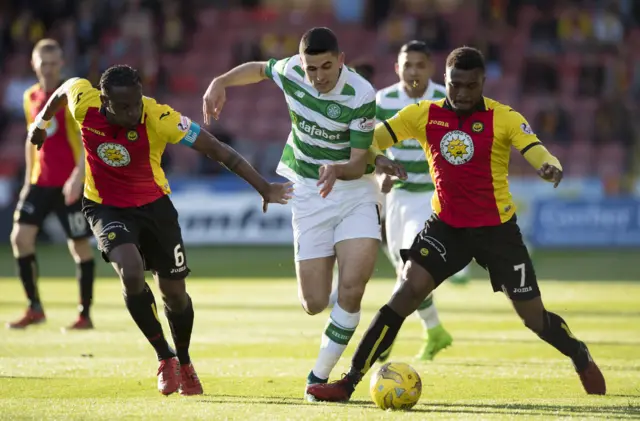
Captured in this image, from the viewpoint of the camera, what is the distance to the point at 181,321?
806cm

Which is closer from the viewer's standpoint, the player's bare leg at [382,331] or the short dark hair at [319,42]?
the player's bare leg at [382,331]

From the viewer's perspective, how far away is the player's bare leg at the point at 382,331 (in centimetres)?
751

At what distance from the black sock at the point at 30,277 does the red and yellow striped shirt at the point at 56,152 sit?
2.67 feet

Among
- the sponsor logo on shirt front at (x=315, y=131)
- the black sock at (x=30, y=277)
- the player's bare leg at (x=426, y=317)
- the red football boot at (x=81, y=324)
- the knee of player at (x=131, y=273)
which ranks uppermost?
the sponsor logo on shirt front at (x=315, y=131)

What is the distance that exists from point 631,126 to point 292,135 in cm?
1745

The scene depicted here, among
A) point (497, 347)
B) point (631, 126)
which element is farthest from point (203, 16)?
point (497, 347)

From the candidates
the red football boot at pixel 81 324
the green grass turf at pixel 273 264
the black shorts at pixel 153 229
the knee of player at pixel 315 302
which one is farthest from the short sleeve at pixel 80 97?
the green grass turf at pixel 273 264

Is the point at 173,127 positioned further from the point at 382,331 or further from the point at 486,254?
the point at 486,254

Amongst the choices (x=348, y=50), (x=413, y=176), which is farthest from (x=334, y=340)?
(x=348, y=50)

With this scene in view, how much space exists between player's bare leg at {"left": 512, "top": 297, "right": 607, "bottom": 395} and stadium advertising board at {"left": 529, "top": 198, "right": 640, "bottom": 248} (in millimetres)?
14441

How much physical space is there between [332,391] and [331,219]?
133 cm

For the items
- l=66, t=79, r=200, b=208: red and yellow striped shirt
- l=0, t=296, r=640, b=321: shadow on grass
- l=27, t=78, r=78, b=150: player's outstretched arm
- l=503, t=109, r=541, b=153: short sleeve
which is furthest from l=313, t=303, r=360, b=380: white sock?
l=0, t=296, r=640, b=321: shadow on grass

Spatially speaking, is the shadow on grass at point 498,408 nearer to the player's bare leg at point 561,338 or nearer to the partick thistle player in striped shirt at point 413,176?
the player's bare leg at point 561,338

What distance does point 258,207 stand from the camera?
2234 centimetres
